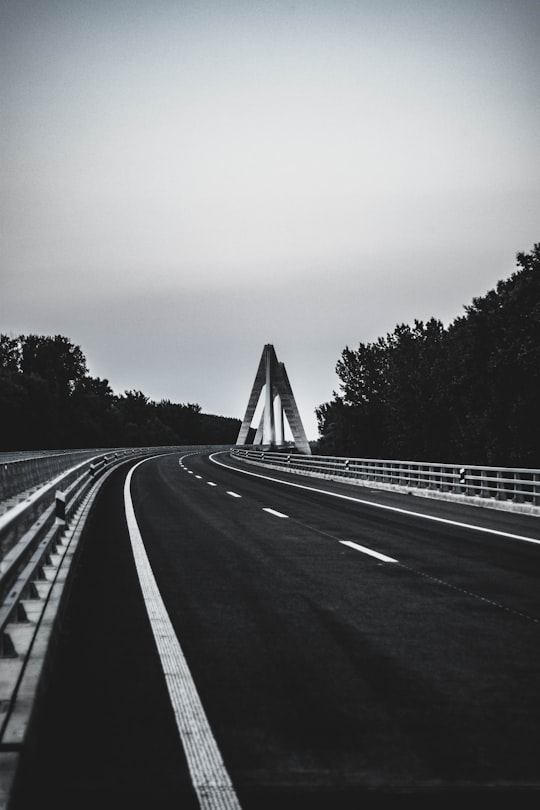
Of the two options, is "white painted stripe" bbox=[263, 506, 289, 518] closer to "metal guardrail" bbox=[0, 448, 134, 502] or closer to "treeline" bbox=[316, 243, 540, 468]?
"metal guardrail" bbox=[0, 448, 134, 502]

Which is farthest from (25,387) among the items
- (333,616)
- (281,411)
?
(333,616)

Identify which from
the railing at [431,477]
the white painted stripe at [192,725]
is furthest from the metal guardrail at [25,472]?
the railing at [431,477]

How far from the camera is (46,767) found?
4262mm

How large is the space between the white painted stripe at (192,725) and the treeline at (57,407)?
287 feet

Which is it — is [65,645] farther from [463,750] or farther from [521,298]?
[521,298]

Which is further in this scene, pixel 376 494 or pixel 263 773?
pixel 376 494

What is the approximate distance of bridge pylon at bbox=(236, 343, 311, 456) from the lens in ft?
241

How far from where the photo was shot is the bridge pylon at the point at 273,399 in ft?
241

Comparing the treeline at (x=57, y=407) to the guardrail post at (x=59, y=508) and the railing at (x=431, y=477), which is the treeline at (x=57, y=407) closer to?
the railing at (x=431, y=477)

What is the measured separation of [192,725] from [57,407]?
115m

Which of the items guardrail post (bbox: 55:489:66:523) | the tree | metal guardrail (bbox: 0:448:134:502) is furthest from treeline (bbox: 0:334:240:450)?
guardrail post (bbox: 55:489:66:523)

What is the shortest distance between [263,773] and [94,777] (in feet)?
2.77

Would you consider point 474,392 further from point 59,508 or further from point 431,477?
point 59,508

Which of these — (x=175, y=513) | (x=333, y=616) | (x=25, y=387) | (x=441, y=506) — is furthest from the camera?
(x=25, y=387)
